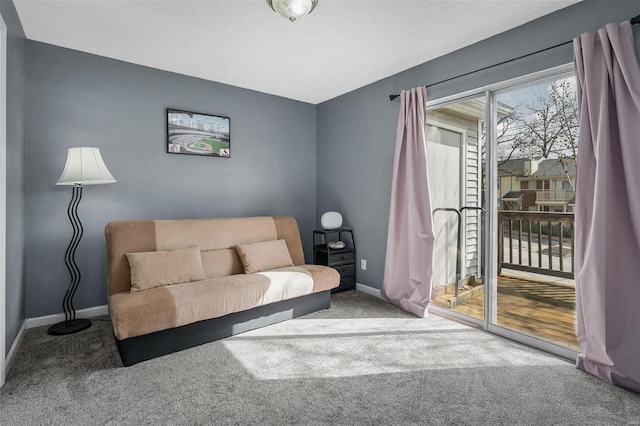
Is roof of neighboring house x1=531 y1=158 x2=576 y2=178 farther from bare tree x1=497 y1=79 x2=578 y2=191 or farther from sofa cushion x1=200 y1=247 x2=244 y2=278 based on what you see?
sofa cushion x1=200 y1=247 x2=244 y2=278

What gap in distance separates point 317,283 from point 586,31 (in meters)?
2.81

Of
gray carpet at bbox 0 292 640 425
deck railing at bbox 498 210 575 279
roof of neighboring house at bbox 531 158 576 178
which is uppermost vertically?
roof of neighboring house at bbox 531 158 576 178

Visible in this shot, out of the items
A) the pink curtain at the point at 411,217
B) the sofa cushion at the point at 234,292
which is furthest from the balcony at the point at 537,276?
the sofa cushion at the point at 234,292

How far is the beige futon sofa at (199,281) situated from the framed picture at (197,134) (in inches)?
34.9

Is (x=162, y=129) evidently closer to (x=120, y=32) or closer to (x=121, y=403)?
(x=120, y=32)

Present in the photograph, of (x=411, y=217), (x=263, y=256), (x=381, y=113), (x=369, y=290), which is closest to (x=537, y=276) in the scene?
(x=411, y=217)

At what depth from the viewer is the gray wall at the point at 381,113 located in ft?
7.88

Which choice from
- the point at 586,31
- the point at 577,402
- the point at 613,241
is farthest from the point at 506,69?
the point at 577,402

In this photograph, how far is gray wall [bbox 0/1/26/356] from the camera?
2.27 metres

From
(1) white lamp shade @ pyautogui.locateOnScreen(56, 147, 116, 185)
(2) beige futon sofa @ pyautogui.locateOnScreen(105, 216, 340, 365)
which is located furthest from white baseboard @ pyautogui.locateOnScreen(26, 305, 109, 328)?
(1) white lamp shade @ pyautogui.locateOnScreen(56, 147, 116, 185)

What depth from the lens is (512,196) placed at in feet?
9.30

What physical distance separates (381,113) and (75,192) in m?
3.17

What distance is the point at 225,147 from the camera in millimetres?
3992

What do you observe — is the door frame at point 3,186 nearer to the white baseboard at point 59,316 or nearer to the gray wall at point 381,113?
the white baseboard at point 59,316
